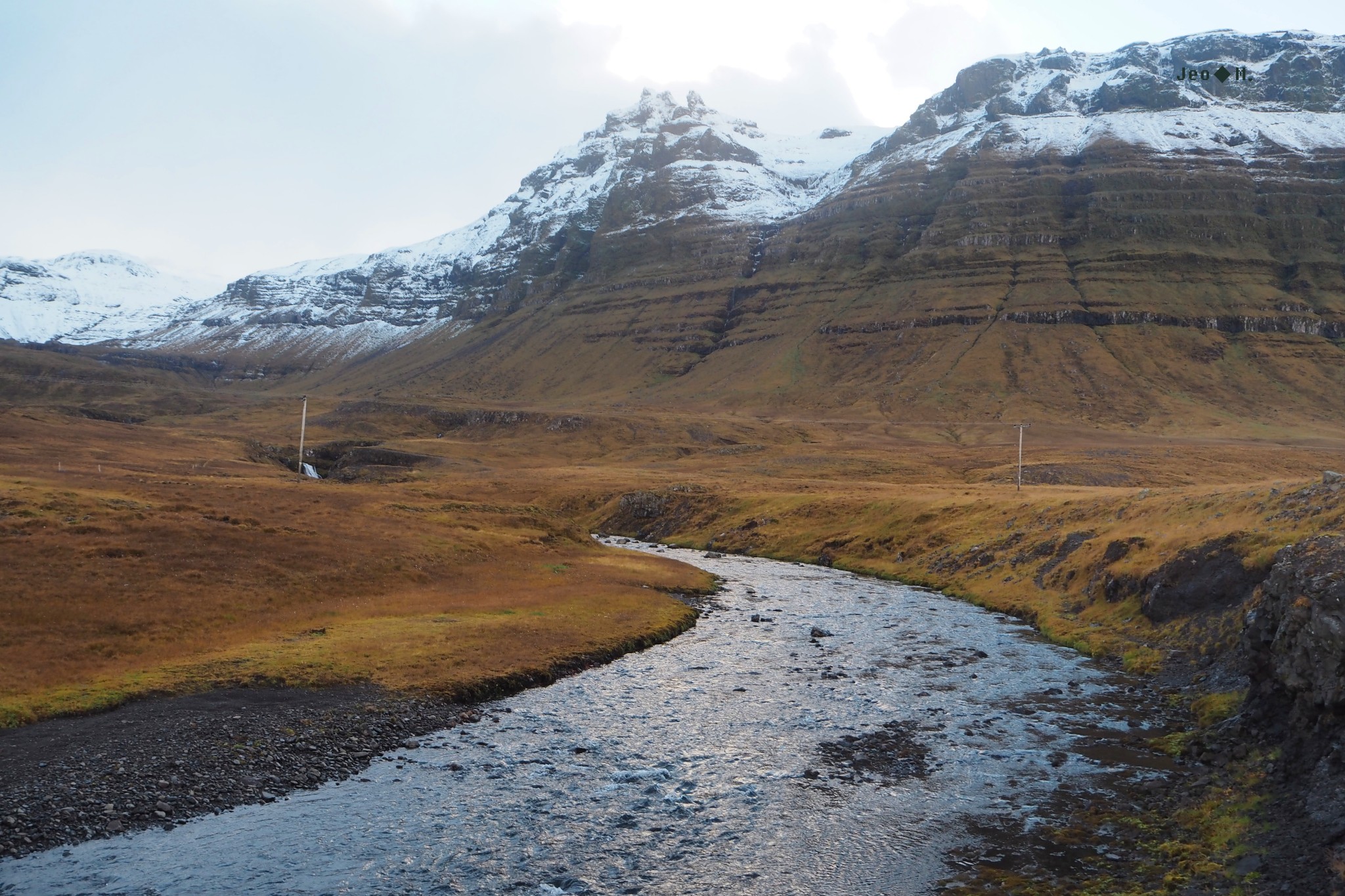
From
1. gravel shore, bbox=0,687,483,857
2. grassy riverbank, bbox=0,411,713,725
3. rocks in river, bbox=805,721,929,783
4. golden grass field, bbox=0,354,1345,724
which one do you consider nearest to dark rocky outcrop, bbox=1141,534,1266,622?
golden grass field, bbox=0,354,1345,724

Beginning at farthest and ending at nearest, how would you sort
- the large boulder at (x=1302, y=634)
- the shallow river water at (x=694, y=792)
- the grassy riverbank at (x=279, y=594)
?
the grassy riverbank at (x=279, y=594) → the large boulder at (x=1302, y=634) → the shallow river water at (x=694, y=792)

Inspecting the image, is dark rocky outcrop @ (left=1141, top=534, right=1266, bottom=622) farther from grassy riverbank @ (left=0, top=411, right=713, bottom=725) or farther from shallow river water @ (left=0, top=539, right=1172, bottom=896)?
grassy riverbank @ (left=0, top=411, right=713, bottom=725)

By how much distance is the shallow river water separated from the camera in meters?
20.5

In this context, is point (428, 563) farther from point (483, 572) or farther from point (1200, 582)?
point (1200, 582)

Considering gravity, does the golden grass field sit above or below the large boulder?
below

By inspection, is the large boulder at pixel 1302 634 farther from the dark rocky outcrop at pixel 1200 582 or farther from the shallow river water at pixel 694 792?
the dark rocky outcrop at pixel 1200 582

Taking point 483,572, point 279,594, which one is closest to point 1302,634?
point 279,594

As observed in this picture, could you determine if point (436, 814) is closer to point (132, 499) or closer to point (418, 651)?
point (418, 651)

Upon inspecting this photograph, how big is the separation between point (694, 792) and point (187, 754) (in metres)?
15.6

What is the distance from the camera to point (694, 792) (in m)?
25.8

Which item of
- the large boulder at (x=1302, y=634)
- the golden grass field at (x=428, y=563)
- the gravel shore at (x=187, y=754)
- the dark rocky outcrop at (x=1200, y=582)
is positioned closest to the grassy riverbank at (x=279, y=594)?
the golden grass field at (x=428, y=563)

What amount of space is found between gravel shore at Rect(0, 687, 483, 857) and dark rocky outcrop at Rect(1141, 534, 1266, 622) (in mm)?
33183

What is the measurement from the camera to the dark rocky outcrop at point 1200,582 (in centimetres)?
3903

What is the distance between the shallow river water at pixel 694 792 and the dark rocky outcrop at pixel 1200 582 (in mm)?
5334
